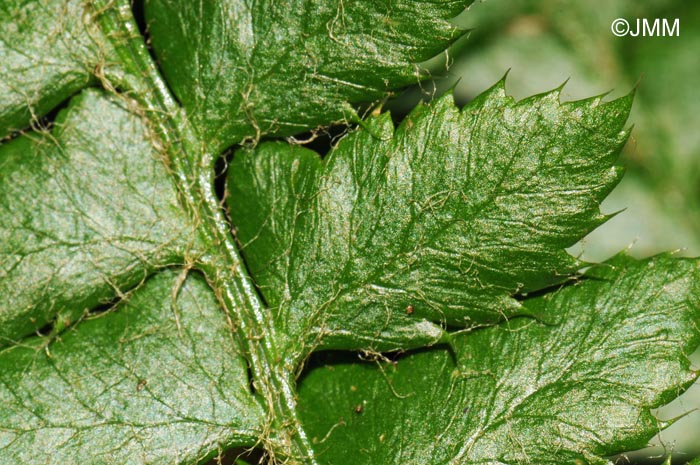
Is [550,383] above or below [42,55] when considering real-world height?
below

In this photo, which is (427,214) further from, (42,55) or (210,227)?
(42,55)

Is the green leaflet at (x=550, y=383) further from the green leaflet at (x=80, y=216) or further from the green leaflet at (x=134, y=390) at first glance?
the green leaflet at (x=80, y=216)

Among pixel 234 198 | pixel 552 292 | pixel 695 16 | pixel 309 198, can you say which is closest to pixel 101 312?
pixel 234 198

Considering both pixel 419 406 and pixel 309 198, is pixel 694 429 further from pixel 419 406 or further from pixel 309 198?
pixel 309 198

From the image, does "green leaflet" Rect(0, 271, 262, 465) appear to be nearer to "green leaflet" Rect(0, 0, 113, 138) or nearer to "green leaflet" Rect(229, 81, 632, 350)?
"green leaflet" Rect(229, 81, 632, 350)

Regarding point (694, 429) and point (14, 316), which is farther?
point (694, 429)

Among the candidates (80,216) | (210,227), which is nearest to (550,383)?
(210,227)

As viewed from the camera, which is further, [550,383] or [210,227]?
[210,227]
